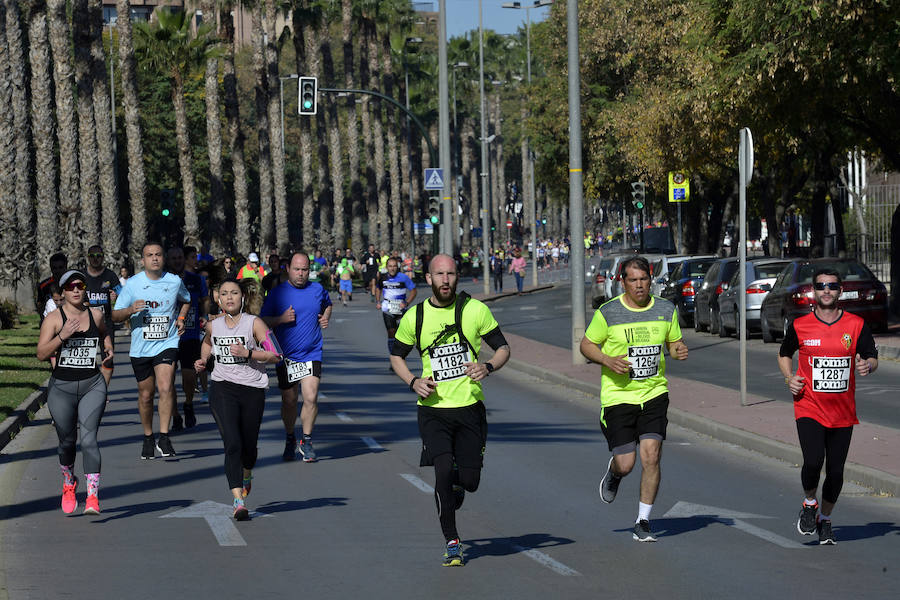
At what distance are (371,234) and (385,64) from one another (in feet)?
29.9

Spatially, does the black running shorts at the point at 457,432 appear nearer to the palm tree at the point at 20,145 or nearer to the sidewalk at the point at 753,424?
the sidewalk at the point at 753,424

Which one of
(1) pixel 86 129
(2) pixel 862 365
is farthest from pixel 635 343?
(1) pixel 86 129

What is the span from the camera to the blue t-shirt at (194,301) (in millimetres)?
16750

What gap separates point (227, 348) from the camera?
10734mm

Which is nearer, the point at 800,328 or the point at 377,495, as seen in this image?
the point at 800,328

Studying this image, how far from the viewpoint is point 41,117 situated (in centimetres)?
3878

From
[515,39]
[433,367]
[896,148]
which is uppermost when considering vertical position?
[515,39]

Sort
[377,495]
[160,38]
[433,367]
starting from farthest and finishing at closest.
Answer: [160,38], [377,495], [433,367]

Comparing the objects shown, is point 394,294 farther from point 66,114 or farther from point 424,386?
point 66,114

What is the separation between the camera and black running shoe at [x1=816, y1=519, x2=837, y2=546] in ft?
30.6

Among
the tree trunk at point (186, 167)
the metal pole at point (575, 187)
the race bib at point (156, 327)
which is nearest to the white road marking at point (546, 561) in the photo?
the race bib at point (156, 327)

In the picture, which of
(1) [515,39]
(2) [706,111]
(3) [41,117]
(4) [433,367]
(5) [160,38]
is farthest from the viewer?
(1) [515,39]

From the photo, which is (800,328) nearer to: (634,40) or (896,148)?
(896,148)

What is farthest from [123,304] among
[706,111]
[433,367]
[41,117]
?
[41,117]
